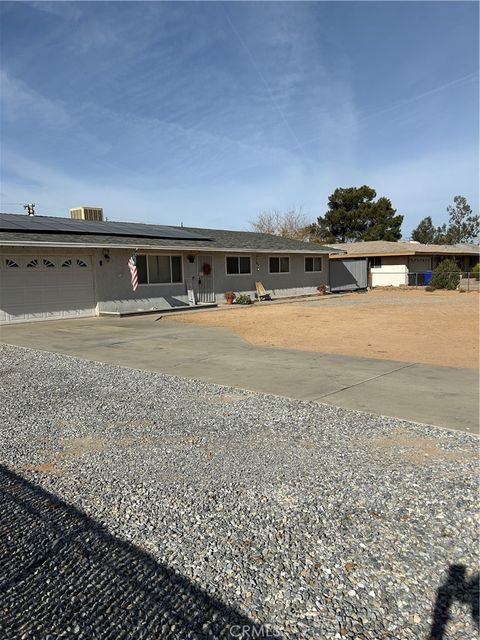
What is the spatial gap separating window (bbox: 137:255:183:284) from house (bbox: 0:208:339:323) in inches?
1.7

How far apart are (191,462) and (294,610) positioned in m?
1.99

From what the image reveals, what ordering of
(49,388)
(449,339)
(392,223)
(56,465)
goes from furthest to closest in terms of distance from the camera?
(392,223) → (449,339) → (49,388) → (56,465)

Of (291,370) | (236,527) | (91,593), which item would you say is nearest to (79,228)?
(291,370)

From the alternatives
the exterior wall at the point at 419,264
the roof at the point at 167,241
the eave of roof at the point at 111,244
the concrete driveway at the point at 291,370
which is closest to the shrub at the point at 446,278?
the exterior wall at the point at 419,264

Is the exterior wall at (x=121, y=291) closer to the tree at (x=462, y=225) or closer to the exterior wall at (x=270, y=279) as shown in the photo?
the exterior wall at (x=270, y=279)

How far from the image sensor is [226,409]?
5895 millimetres

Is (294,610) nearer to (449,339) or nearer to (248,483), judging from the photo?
(248,483)

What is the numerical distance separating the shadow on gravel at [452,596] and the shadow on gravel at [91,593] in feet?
2.60

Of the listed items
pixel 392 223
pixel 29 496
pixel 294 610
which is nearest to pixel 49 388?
pixel 29 496

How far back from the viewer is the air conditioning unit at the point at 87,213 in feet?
84.3

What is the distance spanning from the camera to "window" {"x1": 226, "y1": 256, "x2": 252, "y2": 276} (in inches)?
966

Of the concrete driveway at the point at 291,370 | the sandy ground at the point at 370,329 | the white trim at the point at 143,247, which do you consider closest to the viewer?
the concrete driveway at the point at 291,370

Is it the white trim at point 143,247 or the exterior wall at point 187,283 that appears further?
the exterior wall at point 187,283

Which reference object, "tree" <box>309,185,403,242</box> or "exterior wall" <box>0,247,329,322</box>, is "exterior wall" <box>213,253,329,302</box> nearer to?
"exterior wall" <box>0,247,329,322</box>
